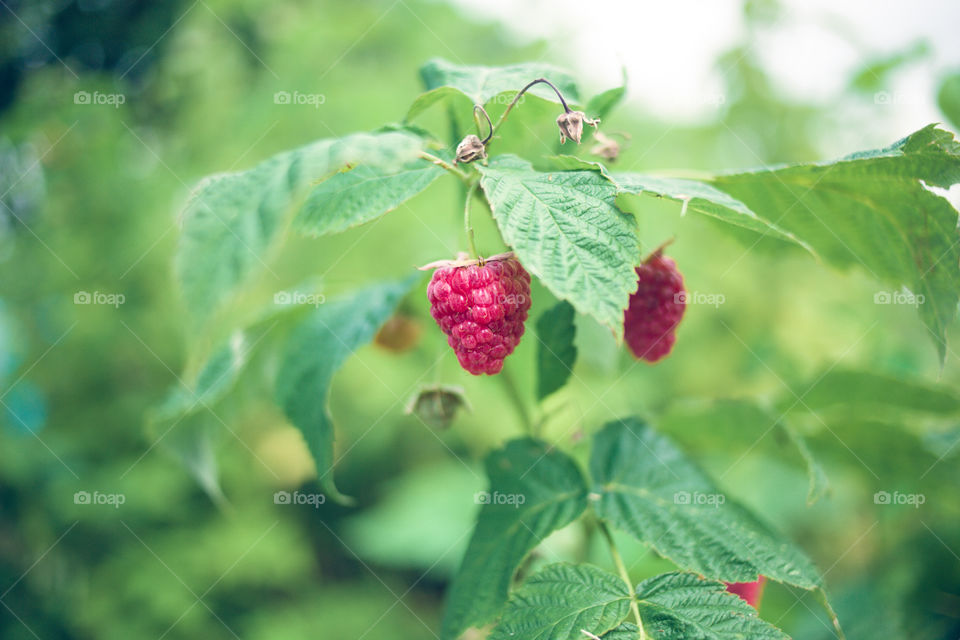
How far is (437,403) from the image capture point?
833mm

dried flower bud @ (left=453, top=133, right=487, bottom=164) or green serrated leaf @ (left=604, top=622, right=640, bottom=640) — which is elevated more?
dried flower bud @ (left=453, top=133, right=487, bottom=164)

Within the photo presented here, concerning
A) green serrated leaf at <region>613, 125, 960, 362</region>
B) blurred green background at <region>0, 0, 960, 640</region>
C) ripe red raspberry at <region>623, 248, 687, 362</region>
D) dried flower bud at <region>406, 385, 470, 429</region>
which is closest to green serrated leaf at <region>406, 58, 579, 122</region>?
green serrated leaf at <region>613, 125, 960, 362</region>

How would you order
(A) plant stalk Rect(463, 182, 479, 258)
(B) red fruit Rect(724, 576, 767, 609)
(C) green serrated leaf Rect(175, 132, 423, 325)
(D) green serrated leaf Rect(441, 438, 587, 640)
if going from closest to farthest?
1. (C) green serrated leaf Rect(175, 132, 423, 325)
2. (A) plant stalk Rect(463, 182, 479, 258)
3. (D) green serrated leaf Rect(441, 438, 587, 640)
4. (B) red fruit Rect(724, 576, 767, 609)

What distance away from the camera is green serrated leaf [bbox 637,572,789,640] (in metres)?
0.56

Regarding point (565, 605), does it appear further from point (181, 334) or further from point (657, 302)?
point (181, 334)

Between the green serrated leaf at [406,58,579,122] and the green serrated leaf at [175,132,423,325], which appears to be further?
the green serrated leaf at [406,58,579,122]

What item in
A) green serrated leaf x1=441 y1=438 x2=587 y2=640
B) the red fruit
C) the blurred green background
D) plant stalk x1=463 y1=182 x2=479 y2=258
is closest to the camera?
plant stalk x1=463 y1=182 x2=479 y2=258

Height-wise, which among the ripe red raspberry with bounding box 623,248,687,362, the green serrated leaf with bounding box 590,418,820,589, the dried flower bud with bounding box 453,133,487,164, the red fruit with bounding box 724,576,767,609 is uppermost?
the dried flower bud with bounding box 453,133,487,164

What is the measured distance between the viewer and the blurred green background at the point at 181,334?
2.07 meters

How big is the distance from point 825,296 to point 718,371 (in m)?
0.52

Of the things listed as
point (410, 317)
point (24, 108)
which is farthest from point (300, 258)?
point (410, 317)

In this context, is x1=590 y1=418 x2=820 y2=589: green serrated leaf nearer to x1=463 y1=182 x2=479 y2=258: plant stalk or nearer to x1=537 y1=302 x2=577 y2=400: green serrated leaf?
x1=537 y1=302 x2=577 y2=400: green serrated leaf

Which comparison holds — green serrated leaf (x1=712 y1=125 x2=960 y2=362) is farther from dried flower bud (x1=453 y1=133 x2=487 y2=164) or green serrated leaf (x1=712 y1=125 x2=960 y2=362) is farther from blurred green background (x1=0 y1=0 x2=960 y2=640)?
blurred green background (x1=0 y1=0 x2=960 y2=640)

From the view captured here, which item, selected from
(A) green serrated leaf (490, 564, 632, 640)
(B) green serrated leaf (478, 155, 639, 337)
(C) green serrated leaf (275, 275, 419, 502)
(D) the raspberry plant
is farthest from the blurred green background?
(B) green serrated leaf (478, 155, 639, 337)
